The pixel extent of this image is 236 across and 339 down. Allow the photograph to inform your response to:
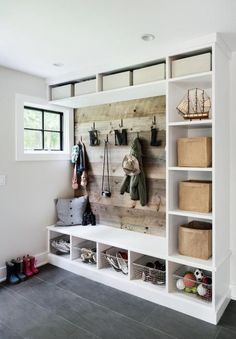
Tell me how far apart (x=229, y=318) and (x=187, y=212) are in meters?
0.96

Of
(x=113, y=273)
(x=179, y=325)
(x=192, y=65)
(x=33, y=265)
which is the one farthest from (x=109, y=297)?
(x=192, y=65)

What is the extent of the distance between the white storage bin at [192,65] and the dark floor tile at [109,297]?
7.03 feet

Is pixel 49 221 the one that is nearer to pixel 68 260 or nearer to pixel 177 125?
pixel 68 260

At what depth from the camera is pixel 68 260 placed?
3209 mm

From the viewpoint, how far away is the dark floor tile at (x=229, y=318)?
85.0 inches

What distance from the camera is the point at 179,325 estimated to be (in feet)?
7.11

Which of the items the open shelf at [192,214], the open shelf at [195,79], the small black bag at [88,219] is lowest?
the small black bag at [88,219]

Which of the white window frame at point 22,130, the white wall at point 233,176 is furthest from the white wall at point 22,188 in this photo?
the white wall at point 233,176

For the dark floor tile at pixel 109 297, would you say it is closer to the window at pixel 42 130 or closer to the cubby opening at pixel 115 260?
the cubby opening at pixel 115 260

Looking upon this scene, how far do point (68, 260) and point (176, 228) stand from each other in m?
1.45

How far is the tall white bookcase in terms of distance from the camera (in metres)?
2.18

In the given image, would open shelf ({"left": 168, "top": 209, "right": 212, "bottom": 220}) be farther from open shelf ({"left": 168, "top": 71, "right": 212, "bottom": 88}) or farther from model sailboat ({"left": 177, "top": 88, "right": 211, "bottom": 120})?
open shelf ({"left": 168, "top": 71, "right": 212, "bottom": 88})

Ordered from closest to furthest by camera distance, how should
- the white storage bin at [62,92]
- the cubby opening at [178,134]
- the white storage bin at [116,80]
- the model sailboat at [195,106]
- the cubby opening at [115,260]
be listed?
the model sailboat at [195,106]
the cubby opening at [178,134]
the white storage bin at [116,80]
the cubby opening at [115,260]
the white storage bin at [62,92]

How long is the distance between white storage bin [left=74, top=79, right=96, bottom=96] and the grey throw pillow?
1398 millimetres
